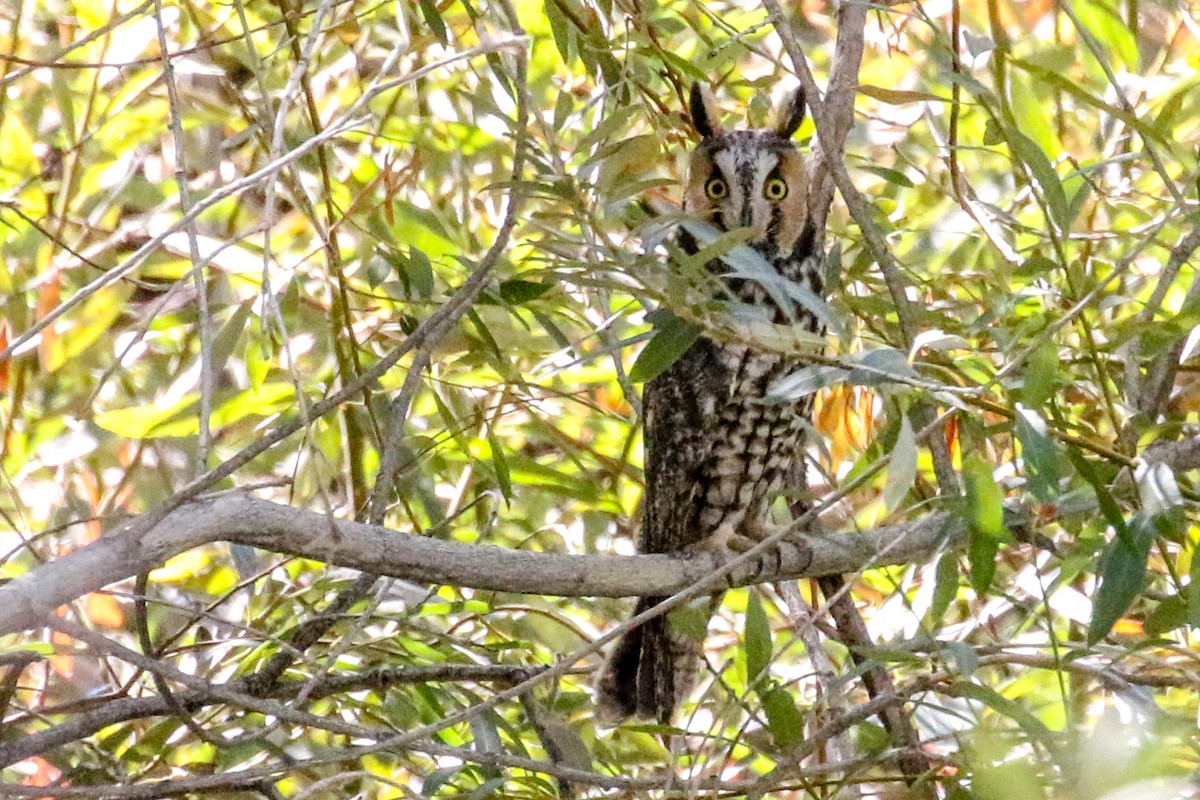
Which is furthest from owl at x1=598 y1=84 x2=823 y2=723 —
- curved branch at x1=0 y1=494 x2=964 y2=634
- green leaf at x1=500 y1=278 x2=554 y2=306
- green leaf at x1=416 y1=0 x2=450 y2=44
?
green leaf at x1=500 y1=278 x2=554 y2=306

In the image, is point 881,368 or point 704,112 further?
point 704,112

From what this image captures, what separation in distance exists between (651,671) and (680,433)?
412 millimetres

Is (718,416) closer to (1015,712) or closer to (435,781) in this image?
(435,781)

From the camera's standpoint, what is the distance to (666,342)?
136 cm

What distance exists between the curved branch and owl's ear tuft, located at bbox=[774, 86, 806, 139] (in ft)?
2.52

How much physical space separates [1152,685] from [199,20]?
166cm

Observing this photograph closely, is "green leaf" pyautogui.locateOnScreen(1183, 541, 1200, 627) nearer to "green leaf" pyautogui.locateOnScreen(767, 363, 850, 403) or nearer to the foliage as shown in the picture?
the foliage

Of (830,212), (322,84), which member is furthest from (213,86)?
(830,212)

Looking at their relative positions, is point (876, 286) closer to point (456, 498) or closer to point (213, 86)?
point (456, 498)

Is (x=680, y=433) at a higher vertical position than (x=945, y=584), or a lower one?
higher

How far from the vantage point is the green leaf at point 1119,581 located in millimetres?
1242

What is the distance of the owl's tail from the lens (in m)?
2.34

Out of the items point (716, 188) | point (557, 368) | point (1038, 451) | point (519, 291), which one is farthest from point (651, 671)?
point (1038, 451)

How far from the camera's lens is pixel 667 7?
6.37 ft
